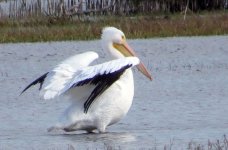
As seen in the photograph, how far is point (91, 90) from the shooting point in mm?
10453

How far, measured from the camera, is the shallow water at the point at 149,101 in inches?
375

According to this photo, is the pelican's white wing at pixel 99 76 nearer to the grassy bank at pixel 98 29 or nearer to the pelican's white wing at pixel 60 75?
the pelican's white wing at pixel 60 75

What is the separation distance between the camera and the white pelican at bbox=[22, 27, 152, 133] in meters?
10.0

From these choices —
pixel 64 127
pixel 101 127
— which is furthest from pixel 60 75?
pixel 101 127

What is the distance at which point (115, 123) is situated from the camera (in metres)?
10.7

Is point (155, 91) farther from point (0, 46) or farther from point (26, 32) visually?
point (26, 32)

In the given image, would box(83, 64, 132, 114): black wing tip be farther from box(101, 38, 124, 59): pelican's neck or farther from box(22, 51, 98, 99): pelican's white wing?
box(101, 38, 124, 59): pelican's neck

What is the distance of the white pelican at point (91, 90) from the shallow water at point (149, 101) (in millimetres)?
159

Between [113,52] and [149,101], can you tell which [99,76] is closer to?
[113,52]

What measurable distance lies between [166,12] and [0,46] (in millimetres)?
10286

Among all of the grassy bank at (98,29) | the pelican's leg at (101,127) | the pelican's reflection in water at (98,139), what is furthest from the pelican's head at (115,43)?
the grassy bank at (98,29)

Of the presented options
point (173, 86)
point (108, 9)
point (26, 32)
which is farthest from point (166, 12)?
point (173, 86)

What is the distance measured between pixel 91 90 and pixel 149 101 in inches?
95.9

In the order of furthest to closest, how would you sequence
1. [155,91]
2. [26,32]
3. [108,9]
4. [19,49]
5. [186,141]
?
[108,9] < [26,32] < [19,49] < [155,91] < [186,141]
